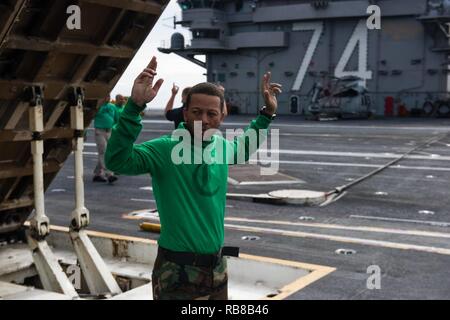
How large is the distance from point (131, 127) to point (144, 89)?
18cm

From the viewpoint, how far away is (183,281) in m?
2.60

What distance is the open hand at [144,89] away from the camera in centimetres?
235

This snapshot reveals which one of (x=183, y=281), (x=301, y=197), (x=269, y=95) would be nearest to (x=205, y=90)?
(x=269, y=95)

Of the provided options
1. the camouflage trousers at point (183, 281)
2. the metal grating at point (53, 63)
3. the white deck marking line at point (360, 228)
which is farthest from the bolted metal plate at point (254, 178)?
the camouflage trousers at point (183, 281)

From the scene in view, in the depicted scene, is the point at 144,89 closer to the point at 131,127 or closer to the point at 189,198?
the point at 131,127

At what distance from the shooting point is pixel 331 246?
6176mm

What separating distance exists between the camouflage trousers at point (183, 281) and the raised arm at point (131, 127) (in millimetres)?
546

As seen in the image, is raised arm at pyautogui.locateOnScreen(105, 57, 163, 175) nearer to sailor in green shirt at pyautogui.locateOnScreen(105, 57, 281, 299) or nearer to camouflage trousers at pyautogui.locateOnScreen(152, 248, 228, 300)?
sailor in green shirt at pyautogui.locateOnScreen(105, 57, 281, 299)

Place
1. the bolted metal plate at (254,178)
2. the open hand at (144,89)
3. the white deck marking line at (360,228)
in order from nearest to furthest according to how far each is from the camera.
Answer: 1. the open hand at (144,89)
2. the white deck marking line at (360,228)
3. the bolted metal plate at (254,178)

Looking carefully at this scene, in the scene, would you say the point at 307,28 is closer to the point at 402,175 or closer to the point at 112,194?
the point at 402,175

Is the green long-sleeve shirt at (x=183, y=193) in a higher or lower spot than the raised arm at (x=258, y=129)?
lower

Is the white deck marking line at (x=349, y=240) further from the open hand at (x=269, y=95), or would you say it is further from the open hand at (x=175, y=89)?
the open hand at (x=269, y=95)
